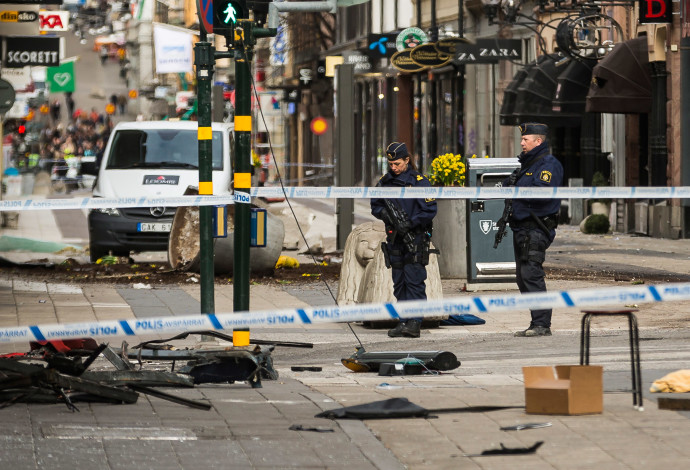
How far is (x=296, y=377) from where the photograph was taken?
10352 mm

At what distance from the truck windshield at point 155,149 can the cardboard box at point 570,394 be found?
43.3 feet

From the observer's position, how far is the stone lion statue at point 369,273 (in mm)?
13828

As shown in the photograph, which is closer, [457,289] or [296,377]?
[296,377]

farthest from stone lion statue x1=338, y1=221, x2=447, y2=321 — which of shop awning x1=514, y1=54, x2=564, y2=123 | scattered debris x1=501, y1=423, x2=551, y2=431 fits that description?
shop awning x1=514, y1=54, x2=564, y2=123

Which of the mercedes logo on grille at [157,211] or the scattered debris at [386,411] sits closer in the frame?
the scattered debris at [386,411]

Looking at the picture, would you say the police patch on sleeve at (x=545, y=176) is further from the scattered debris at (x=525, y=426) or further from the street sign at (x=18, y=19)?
the street sign at (x=18, y=19)

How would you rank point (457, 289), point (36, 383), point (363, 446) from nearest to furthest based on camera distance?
1. point (363, 446)
2. point (36, 383)
3. point (457, 289)

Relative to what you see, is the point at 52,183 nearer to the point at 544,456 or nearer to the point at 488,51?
the point at 488,51

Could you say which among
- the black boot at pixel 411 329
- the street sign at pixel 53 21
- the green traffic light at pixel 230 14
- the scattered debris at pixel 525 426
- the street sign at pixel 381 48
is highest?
the street sign at pixel 53 21

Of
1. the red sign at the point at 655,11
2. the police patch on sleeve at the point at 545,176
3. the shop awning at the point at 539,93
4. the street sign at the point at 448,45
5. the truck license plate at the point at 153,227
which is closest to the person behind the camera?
the police patch on sleeve at the point at 545,176

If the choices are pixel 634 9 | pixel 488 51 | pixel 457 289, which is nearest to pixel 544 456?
pixel 457 289

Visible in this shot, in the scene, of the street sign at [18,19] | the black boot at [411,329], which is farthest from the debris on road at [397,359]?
the street sign at [18,19]

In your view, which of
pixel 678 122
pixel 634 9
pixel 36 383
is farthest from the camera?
pixel 634 9

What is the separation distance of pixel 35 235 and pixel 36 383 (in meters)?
20.6
